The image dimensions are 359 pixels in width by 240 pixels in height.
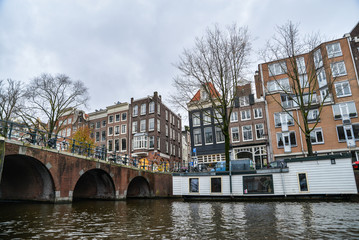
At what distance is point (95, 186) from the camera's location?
71.9 ft

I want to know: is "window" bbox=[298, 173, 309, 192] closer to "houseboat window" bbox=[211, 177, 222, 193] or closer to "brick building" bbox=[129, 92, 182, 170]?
"houseboat window" bbox=[211, 177, 222, 193]

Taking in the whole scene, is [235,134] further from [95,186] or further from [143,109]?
[95,186]

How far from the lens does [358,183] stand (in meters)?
18.6

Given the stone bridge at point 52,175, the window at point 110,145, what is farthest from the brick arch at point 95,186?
the window at point 110,145

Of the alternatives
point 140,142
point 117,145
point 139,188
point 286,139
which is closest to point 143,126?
point 140,142

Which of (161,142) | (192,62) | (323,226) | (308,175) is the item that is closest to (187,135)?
(161,142)

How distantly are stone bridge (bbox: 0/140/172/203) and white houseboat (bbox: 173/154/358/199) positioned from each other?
625cm

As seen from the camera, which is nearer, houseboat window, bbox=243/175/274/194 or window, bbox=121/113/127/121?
houseboat window, bbox=243/175/274/194

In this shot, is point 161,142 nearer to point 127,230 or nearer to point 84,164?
point 84,164

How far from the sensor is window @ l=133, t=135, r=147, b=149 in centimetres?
4019

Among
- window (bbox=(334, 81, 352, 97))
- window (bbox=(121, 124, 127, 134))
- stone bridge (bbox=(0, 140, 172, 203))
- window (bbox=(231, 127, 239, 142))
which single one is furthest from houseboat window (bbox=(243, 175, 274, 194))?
window (bbox=(121, 124, 127, 134))

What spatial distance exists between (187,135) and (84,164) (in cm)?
4546

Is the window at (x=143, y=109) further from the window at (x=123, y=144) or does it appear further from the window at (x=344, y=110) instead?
the window at (x=344, y=110)

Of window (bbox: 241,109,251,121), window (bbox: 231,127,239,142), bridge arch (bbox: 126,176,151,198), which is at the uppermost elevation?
window (bbox: 241,109,251,121)
